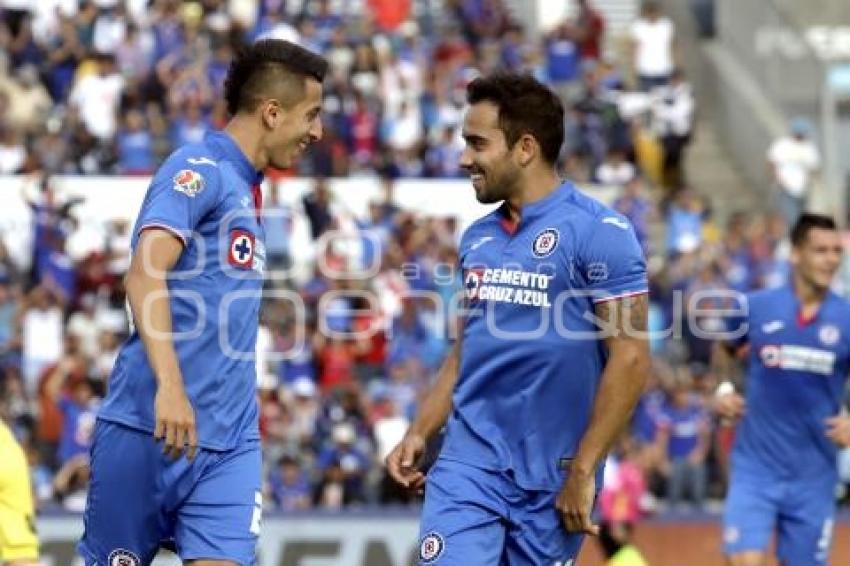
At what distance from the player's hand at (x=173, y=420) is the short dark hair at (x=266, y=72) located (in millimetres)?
1333

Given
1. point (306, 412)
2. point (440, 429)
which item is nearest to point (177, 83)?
point (306, 412)

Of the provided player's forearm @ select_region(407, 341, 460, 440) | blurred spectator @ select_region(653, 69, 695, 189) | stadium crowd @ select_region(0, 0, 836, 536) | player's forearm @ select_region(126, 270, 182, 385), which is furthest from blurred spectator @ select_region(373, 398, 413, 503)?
player's forearm @ select_region(126, 270, 182, 385)

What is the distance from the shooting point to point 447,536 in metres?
8.62

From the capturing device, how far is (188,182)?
8.48 m

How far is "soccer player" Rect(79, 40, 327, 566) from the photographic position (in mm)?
8500

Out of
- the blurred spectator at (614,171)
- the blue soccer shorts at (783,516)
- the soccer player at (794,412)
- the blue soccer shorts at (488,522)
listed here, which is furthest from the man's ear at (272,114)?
the blurred spectator at (614,171)

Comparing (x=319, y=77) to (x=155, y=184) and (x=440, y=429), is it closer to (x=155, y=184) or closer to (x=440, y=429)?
(x=155, y=184)

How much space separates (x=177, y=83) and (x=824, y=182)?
26.0ft

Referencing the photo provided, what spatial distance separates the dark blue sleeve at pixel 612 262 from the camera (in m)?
8.52

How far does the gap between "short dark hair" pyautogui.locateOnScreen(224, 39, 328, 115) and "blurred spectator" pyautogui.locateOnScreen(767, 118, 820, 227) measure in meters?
17.4

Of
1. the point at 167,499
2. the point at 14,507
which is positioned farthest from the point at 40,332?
the point at 167,499

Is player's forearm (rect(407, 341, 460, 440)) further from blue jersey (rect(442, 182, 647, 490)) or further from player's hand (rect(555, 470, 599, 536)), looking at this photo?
player's hand (rect(555, 470, 599, 536))

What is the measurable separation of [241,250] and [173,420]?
2.89ft

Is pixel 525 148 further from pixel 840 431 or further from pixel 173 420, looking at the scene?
pixel 840 431
